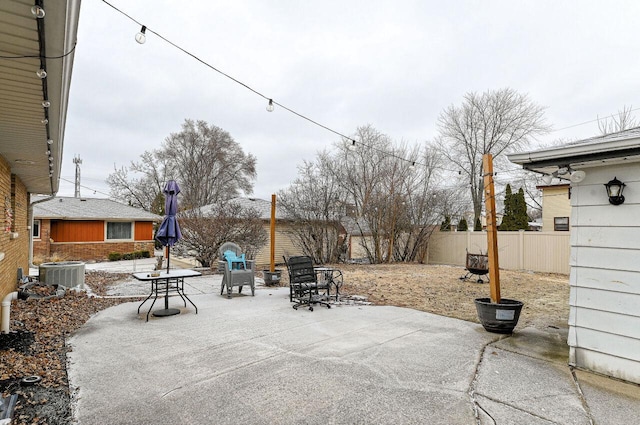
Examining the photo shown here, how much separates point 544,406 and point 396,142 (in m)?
16.5

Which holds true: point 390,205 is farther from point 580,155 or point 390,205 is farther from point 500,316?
point 580,155

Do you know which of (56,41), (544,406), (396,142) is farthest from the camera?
(396,142)

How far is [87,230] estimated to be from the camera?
16.5 metres

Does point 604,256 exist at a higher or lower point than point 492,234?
lower

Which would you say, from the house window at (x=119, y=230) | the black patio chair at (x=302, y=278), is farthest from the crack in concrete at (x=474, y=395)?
the house window at (x=119, y=230)

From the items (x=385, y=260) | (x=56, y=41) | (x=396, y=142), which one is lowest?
(x=385, y=260)

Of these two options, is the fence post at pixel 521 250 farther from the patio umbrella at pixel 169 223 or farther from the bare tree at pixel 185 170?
the bare tree at pixel 185 170

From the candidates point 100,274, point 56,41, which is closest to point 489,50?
point 56,41

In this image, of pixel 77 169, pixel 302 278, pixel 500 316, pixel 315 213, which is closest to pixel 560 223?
pixel 315 213

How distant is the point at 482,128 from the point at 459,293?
1489 cm

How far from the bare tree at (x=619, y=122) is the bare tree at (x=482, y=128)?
2323mm

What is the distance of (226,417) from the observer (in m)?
2.42

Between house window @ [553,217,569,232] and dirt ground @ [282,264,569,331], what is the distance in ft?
17.8

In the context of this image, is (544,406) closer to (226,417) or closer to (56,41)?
(226,417)
